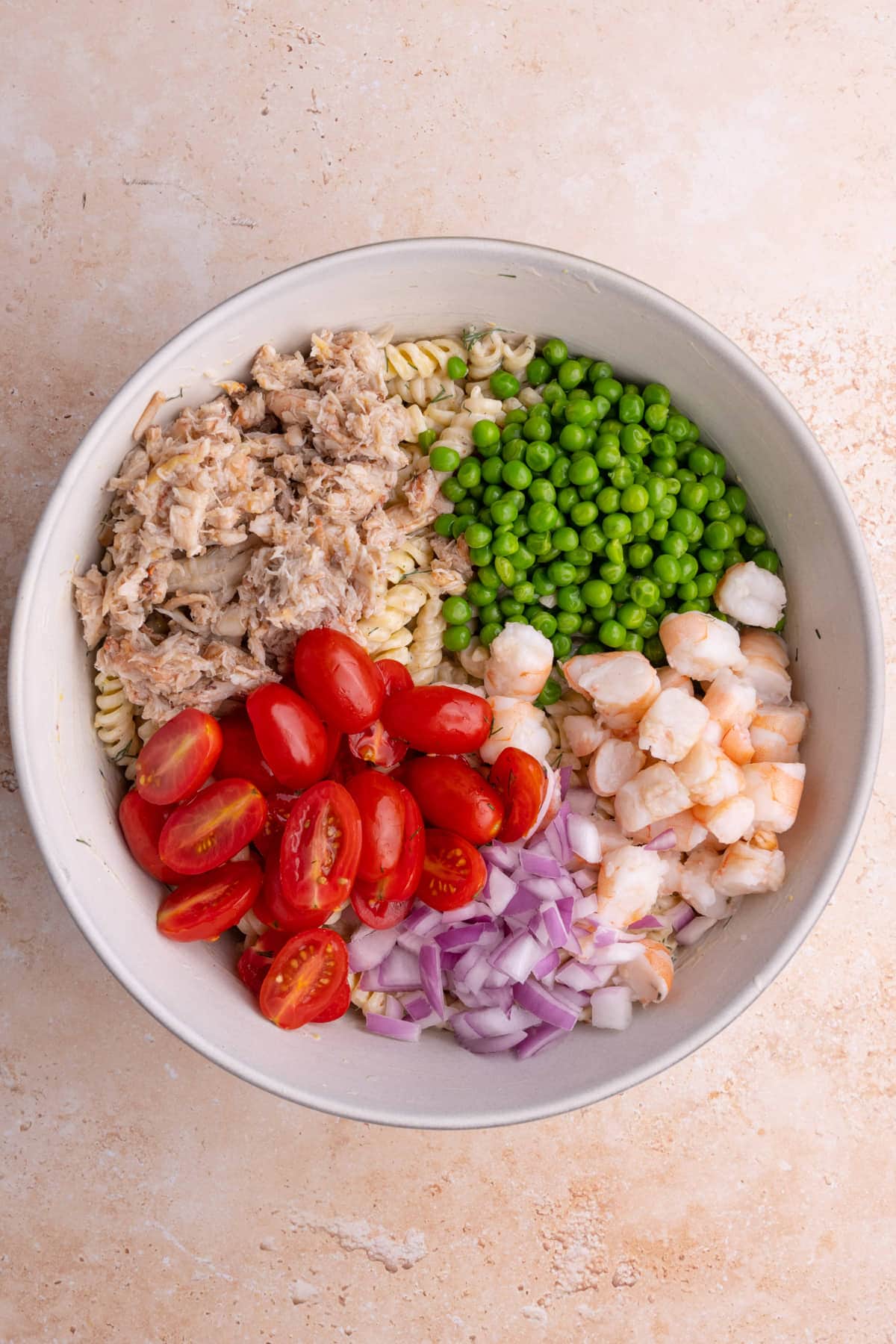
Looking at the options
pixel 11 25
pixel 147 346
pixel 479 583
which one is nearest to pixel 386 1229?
pixel 479 583

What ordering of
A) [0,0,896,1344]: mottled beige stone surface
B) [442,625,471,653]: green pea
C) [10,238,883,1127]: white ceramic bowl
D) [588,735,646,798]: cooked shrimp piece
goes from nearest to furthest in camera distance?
[10,238,883,1127]: white ceramic bowl
[588,735,646,798]: cooked shrimp piece
[442,625,471,653]: green pea
[0,0,896,1344]: mottled beige stone surface

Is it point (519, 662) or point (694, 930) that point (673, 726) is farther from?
point (694, 930)

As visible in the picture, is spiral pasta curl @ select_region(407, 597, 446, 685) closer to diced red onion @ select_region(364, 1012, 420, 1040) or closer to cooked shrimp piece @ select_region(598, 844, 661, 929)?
cooked shrimp piece @ select_region(598, 844, 661, 929)

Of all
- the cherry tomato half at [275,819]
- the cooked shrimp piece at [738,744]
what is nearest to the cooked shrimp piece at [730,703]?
the cooked shrimp piece at [738,744]

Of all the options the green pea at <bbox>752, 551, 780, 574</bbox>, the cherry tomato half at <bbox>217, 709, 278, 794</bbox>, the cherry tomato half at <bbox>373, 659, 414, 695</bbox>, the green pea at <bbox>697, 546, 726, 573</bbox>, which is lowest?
the cherry tomato half at <bbox>217, 709, 278, 794</bbox>

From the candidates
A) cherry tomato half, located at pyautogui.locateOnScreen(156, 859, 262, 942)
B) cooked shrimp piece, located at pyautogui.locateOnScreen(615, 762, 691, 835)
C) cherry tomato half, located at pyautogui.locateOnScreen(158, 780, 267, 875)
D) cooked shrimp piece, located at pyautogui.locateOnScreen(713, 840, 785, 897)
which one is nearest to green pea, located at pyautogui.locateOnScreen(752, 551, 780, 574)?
cooked shrimp piece, located at pyautogui.locateOnScreen(615, 762, 691, 835)

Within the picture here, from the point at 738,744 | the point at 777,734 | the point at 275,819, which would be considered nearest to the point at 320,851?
the point at 275,819
